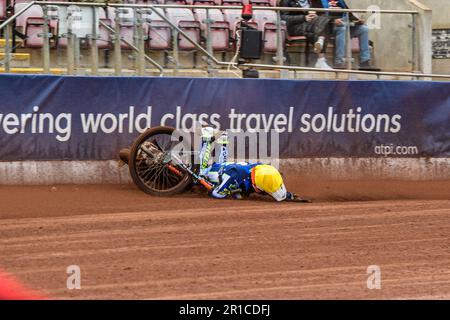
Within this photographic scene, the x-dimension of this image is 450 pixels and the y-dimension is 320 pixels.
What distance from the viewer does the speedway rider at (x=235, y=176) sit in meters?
12.4

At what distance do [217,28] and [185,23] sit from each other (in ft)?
2.13

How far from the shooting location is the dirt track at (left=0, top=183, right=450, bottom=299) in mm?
8000

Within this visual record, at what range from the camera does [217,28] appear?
1485 centimetres

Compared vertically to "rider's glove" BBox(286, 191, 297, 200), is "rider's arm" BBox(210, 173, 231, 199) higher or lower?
higher

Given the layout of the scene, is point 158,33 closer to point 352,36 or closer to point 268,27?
point 268,27

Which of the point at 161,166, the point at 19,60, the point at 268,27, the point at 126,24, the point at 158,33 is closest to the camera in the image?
the point at 161,166

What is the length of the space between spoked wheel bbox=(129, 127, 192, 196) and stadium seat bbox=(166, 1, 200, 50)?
1.97m

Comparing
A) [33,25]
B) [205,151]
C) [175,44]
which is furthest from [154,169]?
[33,25]

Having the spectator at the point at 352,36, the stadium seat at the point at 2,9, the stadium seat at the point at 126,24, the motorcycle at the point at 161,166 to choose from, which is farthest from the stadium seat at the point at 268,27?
the stadium seat at the point at 2,9

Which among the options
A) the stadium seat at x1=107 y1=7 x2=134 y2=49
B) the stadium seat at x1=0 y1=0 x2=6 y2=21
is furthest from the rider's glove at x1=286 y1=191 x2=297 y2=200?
the stadium seat at x1=0 y1=0 x2=6 y2=21

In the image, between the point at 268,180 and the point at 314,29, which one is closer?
the point at 268,180

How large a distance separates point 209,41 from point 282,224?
4.67m

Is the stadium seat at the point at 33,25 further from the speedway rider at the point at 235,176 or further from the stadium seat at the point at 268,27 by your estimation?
the stadium seat at the point at 268,27

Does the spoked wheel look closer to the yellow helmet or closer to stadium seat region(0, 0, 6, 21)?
the yellow helmet
